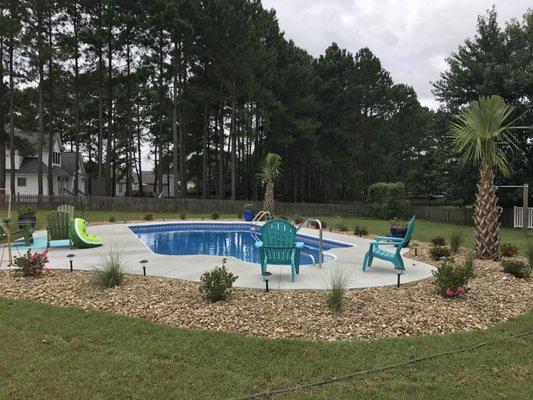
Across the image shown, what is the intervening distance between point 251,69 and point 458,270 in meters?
22.9

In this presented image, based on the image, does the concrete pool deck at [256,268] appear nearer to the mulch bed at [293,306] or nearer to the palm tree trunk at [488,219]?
the mulch bed at [293,306]

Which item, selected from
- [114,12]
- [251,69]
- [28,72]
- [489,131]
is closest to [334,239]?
[489,131]

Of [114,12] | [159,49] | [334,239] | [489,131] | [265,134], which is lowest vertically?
[334,239]

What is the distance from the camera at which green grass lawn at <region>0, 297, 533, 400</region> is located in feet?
9.80

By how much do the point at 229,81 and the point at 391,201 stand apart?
1341 cm

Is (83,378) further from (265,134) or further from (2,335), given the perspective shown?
(265,134)

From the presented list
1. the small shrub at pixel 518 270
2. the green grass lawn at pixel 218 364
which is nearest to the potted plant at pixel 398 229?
the small shrub at pixel 518 270

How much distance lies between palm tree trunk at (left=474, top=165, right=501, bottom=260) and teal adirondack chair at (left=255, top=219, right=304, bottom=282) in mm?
4743

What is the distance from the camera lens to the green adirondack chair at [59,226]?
965cm

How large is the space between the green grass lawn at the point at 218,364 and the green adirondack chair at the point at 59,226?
19.1 ft

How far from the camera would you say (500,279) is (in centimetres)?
657

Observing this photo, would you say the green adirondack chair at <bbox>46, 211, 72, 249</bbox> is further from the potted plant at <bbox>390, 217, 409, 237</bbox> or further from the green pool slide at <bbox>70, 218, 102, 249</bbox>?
the potted plant at <bbox>390, 217, 409, 237</bbox>

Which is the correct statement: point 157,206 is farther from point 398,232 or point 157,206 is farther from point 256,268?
point 256,268

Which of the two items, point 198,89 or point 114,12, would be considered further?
point 198,89
